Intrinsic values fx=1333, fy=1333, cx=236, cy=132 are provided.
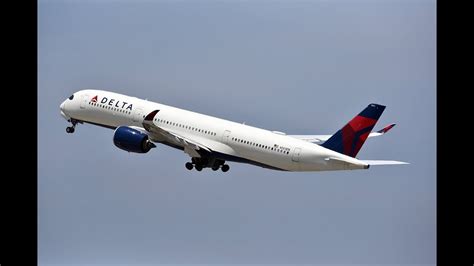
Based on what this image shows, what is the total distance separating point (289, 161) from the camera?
292 ft

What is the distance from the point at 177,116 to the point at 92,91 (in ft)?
29.3

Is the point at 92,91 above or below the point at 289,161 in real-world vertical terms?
above

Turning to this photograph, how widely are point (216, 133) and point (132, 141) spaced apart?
5.90m

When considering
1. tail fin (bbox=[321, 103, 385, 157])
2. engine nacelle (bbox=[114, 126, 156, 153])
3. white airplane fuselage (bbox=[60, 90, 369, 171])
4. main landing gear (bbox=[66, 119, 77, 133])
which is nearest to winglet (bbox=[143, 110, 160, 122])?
engine nacelle (bbox=[114, 126, 156, 153])

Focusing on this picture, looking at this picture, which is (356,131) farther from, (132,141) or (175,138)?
(132,141)

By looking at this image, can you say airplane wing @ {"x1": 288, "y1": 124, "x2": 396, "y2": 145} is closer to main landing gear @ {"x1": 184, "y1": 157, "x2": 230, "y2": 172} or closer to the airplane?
the airplane

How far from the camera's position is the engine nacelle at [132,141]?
93.1 metres

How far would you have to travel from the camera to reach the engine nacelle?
93.1 meters

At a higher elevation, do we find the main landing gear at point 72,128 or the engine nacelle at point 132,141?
the main landing gear at point 72,128

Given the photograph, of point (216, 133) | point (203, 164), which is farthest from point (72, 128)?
point (216, 133)

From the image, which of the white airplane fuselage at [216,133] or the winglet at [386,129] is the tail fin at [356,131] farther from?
the winglet at [386,129]

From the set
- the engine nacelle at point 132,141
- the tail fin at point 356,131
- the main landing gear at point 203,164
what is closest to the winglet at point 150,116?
the engine nacelle at point 132,141

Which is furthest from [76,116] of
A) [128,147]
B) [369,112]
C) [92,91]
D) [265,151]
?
[369,112]

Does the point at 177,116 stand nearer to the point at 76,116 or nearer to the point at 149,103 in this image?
the point at 149,103
